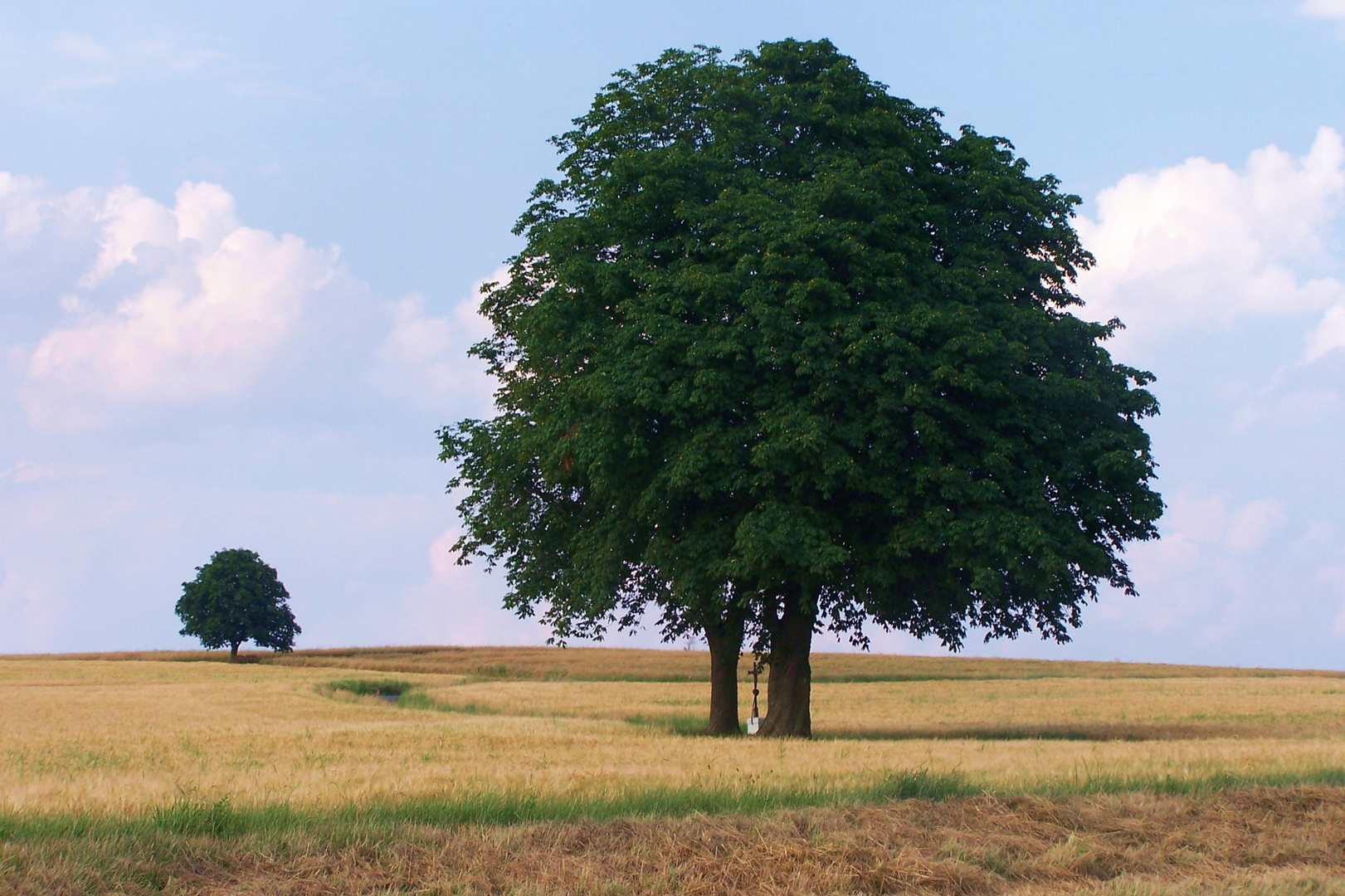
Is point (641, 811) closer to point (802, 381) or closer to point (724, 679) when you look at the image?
point (802, 381)

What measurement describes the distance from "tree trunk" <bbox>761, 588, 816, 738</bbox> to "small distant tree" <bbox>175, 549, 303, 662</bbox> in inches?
2874

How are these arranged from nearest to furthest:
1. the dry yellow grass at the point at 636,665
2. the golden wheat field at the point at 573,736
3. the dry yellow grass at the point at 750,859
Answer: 1. the dry yellow grass at the point at 750,859
2. the golden wheat field at the point at 573,736
3. the dry yellow grass at the point at 636,665

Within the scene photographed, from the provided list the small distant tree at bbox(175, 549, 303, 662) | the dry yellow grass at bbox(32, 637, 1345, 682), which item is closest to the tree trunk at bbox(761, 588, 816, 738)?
the dry yellow grass at bbox(32, 637, 1345, 682)

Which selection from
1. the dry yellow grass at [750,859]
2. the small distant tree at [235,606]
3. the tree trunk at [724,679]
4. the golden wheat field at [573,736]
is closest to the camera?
the dry yellow grass at [750,859]

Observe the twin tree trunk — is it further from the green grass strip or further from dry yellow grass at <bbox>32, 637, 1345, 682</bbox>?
dry yellow grass at <bbox>32, 637, 1345, 682</bbox>

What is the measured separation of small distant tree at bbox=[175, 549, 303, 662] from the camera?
297 feet

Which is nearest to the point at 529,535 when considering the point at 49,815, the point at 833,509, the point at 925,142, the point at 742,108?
the point at 833,509

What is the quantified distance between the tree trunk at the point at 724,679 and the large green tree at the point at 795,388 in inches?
3.4

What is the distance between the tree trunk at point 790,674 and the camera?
26.9 metres

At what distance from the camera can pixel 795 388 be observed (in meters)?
24.4

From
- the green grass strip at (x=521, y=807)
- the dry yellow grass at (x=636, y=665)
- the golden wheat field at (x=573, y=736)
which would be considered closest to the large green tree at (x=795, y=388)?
the golden wheat field at (x=573, y=736)

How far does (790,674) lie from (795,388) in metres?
7.34

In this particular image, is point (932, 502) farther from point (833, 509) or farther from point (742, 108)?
point (742, 108)

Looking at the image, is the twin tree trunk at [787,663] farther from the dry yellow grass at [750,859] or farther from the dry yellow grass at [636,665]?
the dry yellow grass at [636,665]
